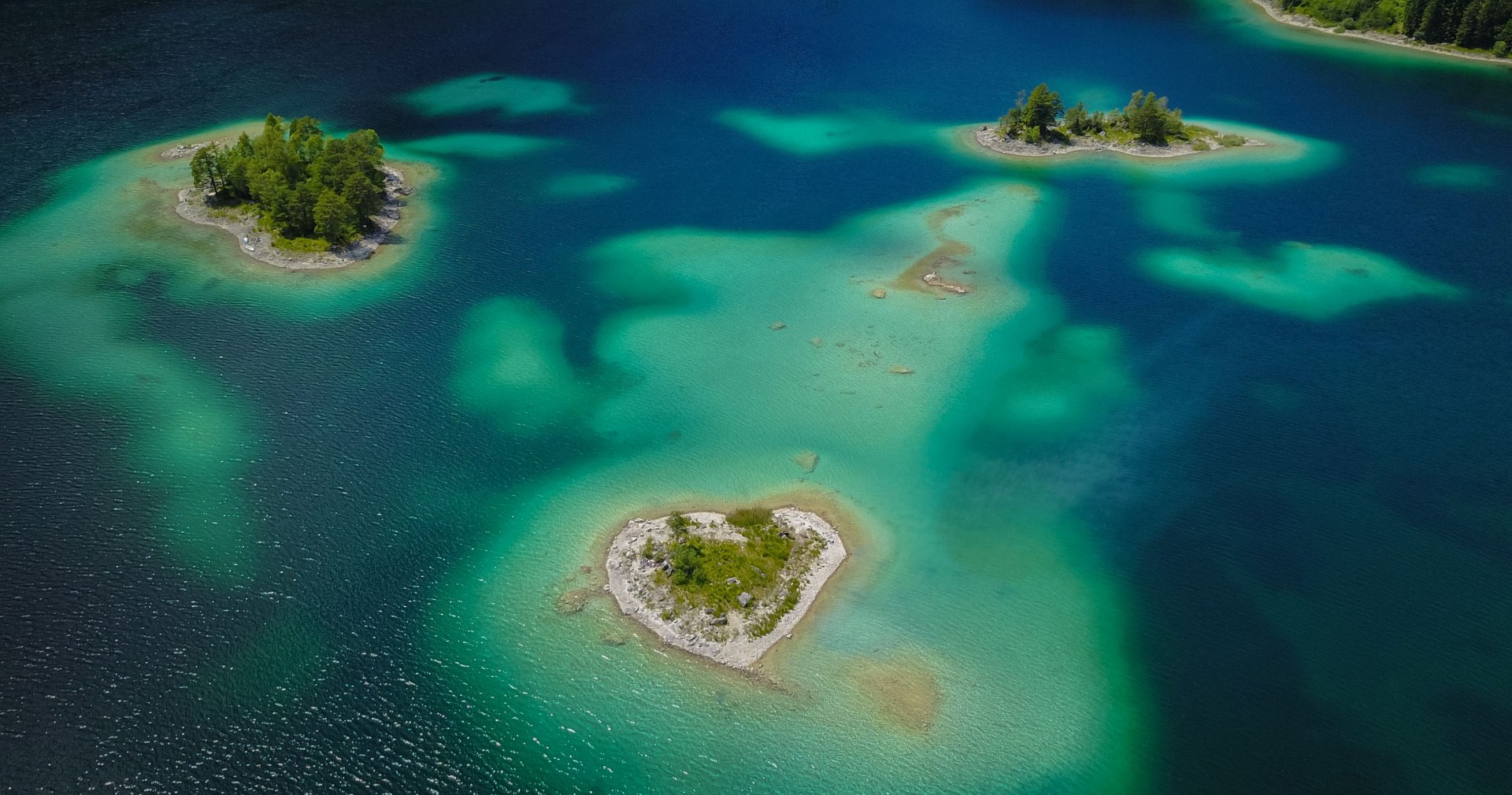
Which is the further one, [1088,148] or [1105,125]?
[1105,125]

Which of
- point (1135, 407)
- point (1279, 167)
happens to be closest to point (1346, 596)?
point (1135, 407)

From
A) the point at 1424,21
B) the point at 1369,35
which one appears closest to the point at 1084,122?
the point at 1369,35

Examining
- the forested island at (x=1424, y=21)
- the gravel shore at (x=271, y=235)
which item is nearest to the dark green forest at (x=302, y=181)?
the gravel shore at (x=271, y=235)

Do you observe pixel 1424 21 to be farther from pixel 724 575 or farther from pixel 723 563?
pixel 724 575

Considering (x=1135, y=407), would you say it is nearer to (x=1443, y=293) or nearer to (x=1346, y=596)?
(x=1346, y=596)

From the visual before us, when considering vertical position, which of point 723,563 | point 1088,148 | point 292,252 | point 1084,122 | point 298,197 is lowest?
point 723,563

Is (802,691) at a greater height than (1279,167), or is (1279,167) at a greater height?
(1279,167)
